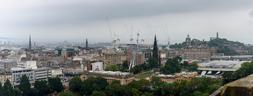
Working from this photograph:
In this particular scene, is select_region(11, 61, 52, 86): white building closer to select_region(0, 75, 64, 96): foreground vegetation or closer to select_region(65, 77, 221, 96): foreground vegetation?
select_region(0, 75, 64, 96): foreground vegetation

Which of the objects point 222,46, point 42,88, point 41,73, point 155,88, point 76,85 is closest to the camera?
point 155,88

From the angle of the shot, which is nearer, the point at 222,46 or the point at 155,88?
the point at 155,88

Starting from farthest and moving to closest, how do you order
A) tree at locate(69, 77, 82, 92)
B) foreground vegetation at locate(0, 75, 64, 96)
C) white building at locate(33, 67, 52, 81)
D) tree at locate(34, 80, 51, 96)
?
white building at locate(33, 67, 52, 81)
tree at locate(34, 80, 51, 96)
tree at locate(69, 77, 82, 92)
foreground vegetation at locate(0, 75, 64, 96)

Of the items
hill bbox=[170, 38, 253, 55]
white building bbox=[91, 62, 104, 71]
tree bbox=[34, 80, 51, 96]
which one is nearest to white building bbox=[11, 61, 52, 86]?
white building bbox=[91, 62, 104, 71]

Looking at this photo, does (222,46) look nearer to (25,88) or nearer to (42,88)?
(42,88)

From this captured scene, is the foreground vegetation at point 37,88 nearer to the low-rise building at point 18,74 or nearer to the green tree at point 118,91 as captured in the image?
the green tree at point 118,91

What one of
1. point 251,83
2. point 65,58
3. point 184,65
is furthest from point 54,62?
point 251,83

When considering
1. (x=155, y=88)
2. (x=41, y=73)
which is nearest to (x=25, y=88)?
(x=155, y=88)

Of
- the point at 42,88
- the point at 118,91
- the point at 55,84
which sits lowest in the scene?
the point at 42,88

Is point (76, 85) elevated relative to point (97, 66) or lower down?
lower down

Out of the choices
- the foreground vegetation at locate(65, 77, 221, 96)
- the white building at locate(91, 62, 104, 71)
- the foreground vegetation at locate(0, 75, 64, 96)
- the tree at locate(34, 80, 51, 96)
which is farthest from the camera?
the white building at locate(91, 62, 104, 71)

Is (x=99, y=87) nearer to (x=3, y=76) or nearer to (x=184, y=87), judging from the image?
(x=184, y=87)
